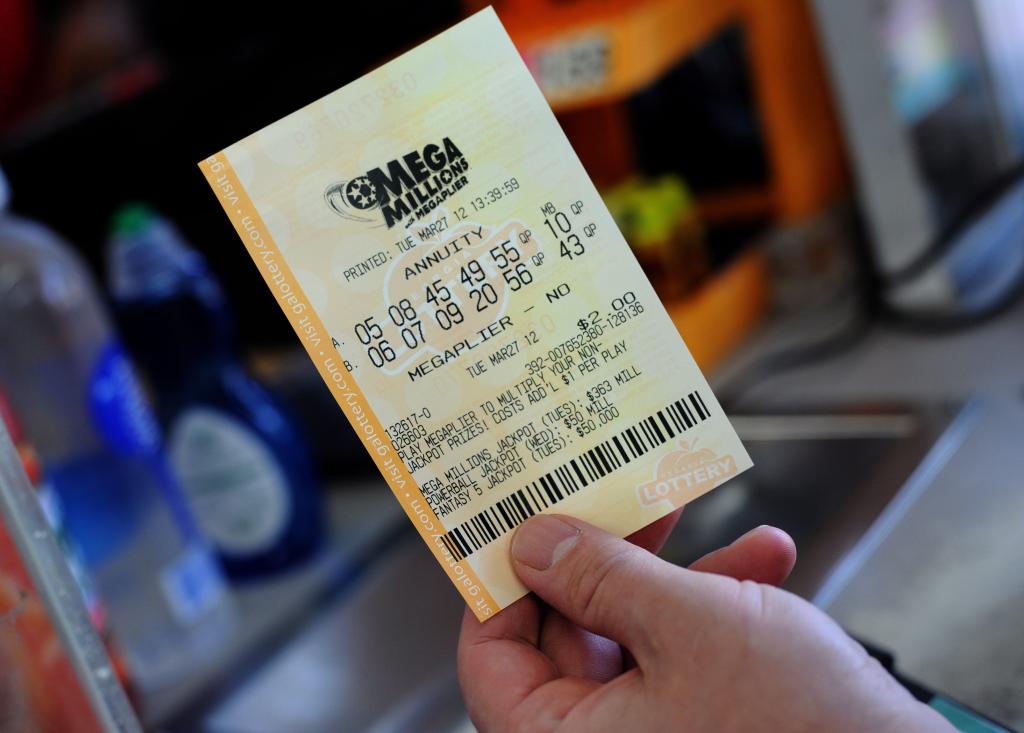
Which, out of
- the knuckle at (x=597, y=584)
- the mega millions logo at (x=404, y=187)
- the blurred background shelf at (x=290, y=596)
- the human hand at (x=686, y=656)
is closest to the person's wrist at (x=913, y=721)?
the human hand at (x=686, y=656)

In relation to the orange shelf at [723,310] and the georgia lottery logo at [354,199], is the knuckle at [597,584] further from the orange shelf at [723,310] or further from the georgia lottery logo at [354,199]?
the orange shelf at [723,310]

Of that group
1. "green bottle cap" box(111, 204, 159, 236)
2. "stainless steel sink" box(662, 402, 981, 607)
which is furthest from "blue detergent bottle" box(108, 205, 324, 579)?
"stainless steel sink" box(662, 402, 981, 607)

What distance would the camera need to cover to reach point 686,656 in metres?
→ 0.44

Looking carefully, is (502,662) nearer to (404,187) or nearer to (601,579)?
(601,579)

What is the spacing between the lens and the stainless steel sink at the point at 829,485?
31.6 inches

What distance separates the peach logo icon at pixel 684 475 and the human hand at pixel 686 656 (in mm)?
32

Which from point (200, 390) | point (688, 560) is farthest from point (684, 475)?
point (200, 390)

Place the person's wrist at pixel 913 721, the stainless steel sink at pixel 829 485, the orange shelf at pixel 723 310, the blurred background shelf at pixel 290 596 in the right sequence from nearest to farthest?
the person's wrist at pixel 913 721 < the stainless steel sink at pixel 829 485 < the blurred background shelf at pixel 290 596 < the orange shelf at pixel 723 310

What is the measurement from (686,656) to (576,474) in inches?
3.7

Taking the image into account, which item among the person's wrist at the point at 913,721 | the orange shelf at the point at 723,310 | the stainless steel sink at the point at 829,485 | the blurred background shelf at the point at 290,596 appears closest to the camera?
the person's wrist at the point at 913,721

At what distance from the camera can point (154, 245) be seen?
99 cm

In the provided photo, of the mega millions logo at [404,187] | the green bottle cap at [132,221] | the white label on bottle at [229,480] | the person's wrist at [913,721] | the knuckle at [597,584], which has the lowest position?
the person's wrist at [913,721]

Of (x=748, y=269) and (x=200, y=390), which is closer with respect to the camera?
(x=200, y=390)

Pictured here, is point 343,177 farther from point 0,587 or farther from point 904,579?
point 904,579
